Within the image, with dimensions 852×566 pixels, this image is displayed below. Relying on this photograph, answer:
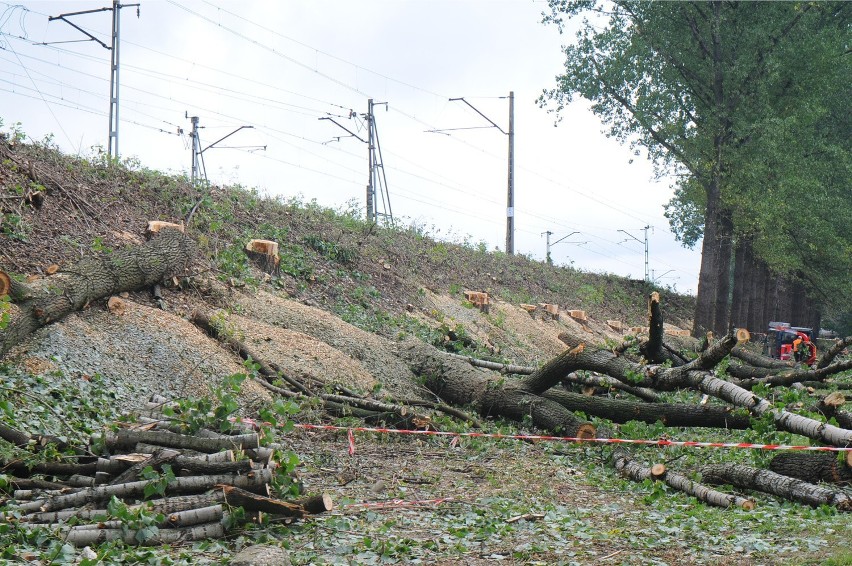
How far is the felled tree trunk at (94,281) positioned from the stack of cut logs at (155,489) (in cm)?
282

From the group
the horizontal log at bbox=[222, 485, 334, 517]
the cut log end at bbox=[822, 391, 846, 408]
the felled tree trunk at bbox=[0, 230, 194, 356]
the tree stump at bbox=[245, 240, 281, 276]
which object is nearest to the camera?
the horizontal log at bbox=[222, 485, 334, 517]

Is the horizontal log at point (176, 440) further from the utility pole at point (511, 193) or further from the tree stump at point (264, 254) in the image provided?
the utility pole at point (511, 193)

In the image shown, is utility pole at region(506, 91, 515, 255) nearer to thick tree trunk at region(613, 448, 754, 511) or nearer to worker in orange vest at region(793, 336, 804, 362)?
worker in orange vest at region(793, 336, 804, 362)

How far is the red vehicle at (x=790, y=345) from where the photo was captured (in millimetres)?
21484

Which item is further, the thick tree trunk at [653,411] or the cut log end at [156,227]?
the cut log end at [156,227]

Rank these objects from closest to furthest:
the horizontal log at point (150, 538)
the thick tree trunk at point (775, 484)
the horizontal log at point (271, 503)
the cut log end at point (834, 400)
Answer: the horizontal log at point (150, 538) → the horizontal log at point (271, 503) → the thick tree trunk at point (775, 484) → the cut log end at point (834, 400)

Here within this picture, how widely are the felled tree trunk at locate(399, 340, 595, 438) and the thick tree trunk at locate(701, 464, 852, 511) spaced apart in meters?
2.20

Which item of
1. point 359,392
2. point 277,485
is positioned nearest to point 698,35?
point 359,392

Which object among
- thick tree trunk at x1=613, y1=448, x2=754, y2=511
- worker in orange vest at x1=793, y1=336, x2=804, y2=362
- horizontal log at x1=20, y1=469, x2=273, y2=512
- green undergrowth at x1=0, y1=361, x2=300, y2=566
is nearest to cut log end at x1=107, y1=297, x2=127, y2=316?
green undergrowth at x1=0, y1=361, x2=300, y2=566

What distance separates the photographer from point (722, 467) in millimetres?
8031

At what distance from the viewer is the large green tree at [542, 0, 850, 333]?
24.3m

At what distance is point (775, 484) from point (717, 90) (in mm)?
20003

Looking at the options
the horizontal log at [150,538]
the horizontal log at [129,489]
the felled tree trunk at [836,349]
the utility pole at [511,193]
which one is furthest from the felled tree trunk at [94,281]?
the utility pole at [511,193]

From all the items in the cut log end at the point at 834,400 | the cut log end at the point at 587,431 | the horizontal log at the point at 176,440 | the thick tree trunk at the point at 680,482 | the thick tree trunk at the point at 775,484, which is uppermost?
the cut log end at the point at 834,400
